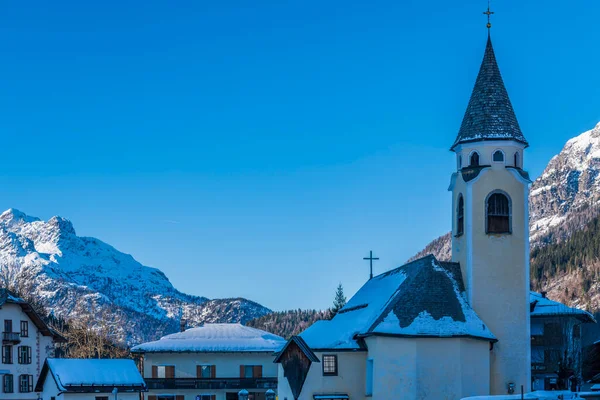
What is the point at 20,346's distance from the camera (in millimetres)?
86812

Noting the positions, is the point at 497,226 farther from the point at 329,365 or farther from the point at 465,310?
the point at 329,365

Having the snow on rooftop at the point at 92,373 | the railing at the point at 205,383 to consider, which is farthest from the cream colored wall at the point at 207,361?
the snow on rooftop at the point at 92,373

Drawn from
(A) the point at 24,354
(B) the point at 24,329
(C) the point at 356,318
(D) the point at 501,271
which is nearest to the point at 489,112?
(D) the point at 501,271

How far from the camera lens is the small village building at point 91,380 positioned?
2751 inches

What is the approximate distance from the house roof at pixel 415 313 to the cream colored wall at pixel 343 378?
71cm

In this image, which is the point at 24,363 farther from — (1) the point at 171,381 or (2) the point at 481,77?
(2) the point at 481,77

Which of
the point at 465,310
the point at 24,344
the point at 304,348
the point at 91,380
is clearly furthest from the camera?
the point at 24,344

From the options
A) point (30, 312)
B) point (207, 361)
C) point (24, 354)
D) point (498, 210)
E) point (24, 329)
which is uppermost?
point (498, 210)

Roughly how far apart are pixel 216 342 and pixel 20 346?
719 inches

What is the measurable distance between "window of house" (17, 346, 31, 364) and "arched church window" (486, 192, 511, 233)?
4836 centimetres

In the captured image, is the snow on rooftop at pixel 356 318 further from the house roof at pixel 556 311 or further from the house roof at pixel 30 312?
the house roof at pixel 30 312

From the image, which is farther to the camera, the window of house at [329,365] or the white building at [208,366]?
the white building at [208,366]

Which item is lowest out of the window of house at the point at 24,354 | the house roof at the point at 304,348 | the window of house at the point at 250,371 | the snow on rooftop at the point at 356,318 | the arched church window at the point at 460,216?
the window of house at the point at 250,371

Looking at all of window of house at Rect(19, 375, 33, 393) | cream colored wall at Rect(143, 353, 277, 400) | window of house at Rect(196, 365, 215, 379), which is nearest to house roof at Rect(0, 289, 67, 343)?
window of house at Rect(19, 375, 33, 393)
